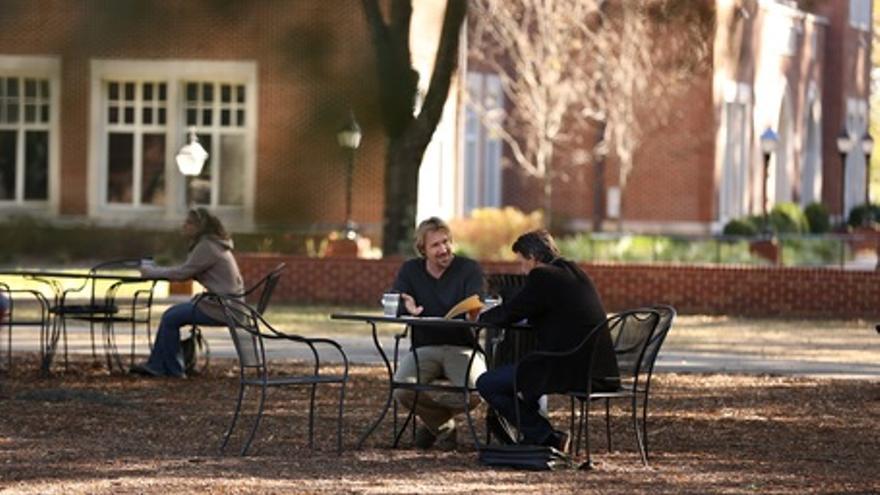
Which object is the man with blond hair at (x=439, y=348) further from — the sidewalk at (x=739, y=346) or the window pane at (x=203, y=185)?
the window pane at (x=203, y=185)

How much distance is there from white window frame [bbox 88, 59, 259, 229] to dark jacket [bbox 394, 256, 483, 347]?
616 centimetres

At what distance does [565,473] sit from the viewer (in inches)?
372

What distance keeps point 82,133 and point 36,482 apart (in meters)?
4.87

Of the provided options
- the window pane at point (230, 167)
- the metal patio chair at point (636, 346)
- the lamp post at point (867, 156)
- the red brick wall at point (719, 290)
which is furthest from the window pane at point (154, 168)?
the lamp post at point (867, 156)

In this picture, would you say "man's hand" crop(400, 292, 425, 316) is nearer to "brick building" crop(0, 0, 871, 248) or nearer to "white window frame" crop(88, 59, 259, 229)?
"brick building" crop(0, 0, 871, 248)

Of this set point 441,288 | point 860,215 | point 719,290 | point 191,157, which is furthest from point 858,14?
point 860,215

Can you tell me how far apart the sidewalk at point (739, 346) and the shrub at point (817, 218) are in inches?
755

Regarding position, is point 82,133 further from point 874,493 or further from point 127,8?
point 874,493

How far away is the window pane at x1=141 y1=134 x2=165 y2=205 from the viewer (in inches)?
173

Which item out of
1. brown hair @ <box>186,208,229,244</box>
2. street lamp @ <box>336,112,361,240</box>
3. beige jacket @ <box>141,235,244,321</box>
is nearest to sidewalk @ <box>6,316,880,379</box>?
beige jacket @ <box>141,235,244,321</box>

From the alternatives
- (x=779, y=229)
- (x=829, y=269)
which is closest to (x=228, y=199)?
(x=829, y=269)

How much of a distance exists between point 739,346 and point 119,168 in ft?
51.0

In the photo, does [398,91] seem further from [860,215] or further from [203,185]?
[860,215]

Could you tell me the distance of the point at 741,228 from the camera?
119 ft
